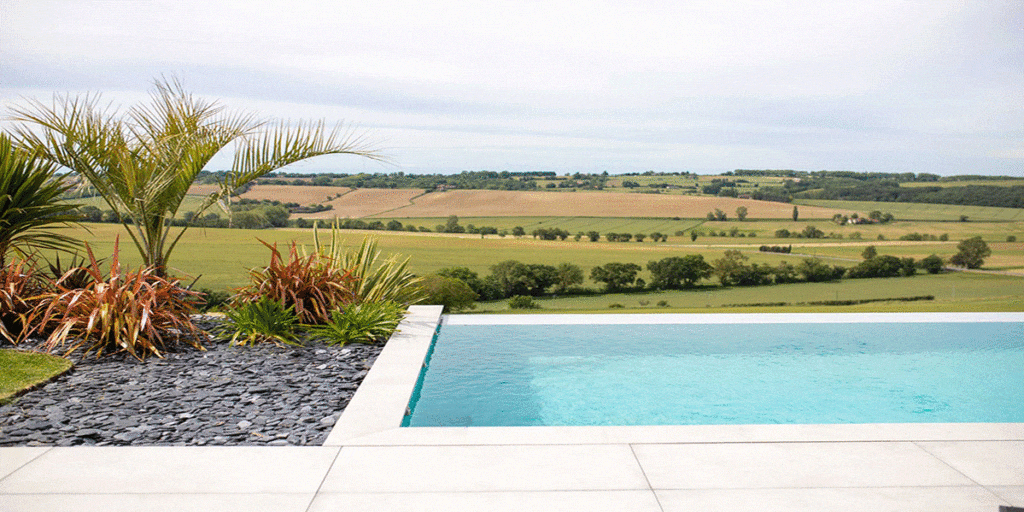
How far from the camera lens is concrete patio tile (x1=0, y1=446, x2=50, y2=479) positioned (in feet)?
10.7

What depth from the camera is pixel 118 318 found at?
18.1 ft

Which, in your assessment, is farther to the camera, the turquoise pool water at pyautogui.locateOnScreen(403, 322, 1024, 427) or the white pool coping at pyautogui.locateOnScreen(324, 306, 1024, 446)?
the turquoise pool water at pyautogui.locateOnScreen(403, 322, 1024, 427)

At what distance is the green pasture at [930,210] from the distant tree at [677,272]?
304cm

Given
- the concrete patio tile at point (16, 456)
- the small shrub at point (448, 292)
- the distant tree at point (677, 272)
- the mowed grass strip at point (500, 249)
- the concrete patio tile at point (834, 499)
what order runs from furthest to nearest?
the distant tree at point (677, 272), the mowed grass strip at point (500, 249), the small shrub at point (448, 292), the concrete patio tile at point (16, 456), the concrete patio tile at point (834, 499)

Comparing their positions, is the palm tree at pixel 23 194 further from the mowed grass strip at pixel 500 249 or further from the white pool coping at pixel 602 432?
the white pool coping at pixel 602 432

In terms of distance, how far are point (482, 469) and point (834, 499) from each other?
1486 mm

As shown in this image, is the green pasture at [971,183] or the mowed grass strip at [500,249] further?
the green pasture at [971,183]

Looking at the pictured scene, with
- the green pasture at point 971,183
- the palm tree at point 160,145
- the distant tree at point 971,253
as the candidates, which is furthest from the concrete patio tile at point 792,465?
the green pasture at point 971,183

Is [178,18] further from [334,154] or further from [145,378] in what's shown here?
[145,378]

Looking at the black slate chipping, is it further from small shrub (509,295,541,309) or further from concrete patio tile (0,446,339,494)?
small shrub (509,295,541,309)

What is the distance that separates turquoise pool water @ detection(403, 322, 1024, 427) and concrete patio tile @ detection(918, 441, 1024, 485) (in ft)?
4.01

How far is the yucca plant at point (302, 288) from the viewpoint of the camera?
253 inches

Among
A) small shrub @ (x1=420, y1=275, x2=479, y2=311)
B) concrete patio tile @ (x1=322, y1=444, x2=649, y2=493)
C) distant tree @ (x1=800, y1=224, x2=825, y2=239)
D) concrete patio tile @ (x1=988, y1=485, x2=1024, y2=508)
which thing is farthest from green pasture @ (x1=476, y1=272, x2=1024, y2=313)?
concrete patio tile @ (x1=988, y1=485, x2=1024, y2=508)

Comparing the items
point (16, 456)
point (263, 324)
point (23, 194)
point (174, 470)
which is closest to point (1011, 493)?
point (174, 470)
